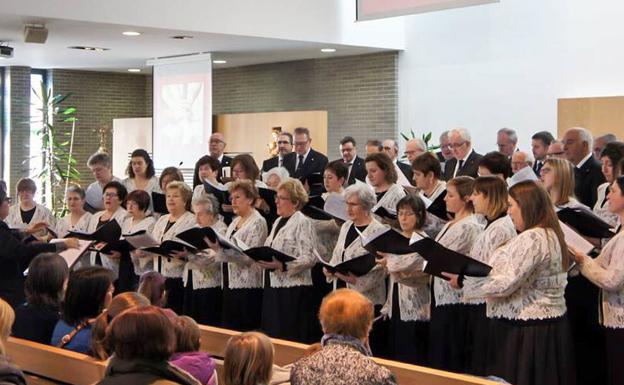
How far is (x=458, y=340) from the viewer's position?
5434 millimetres

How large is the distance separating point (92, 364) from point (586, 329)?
2.95 metres

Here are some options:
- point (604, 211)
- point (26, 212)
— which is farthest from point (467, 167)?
point (26, 212)

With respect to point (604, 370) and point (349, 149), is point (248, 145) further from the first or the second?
point (604, 370)

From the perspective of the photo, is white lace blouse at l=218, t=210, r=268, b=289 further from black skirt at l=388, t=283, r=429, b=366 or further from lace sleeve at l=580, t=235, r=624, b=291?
lace sleeve at l=580, t=235, r=624, b=291

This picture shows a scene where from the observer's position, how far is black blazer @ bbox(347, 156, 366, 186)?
29.2ft

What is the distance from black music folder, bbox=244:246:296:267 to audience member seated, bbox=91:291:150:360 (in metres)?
2.07

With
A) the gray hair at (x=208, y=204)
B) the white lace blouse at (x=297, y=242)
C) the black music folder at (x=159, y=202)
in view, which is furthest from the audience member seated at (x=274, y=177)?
the white lace blouse at (x=297, y=242)

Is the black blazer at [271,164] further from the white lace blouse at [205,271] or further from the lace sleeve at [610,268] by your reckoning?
the lace sleeve at [610,268]

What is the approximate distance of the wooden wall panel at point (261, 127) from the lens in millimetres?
12984

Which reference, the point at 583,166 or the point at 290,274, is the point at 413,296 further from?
the point at 583,166

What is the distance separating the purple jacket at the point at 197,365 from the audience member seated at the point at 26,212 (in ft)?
15.1

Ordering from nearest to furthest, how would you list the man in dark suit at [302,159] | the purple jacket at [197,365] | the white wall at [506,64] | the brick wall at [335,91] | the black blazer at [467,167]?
1. the purple jacket at [197,365]
2. the black blazer at [467,167]
3. the man in dark suit at [302,159]
4. the white wall at [506,64]
5. the brick wall at [335,91]

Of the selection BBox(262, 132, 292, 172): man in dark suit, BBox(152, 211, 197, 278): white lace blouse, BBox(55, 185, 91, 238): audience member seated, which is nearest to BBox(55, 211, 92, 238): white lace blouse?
BBox(55, 185, 91, 238): audience member seated

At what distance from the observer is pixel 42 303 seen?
483 cm
